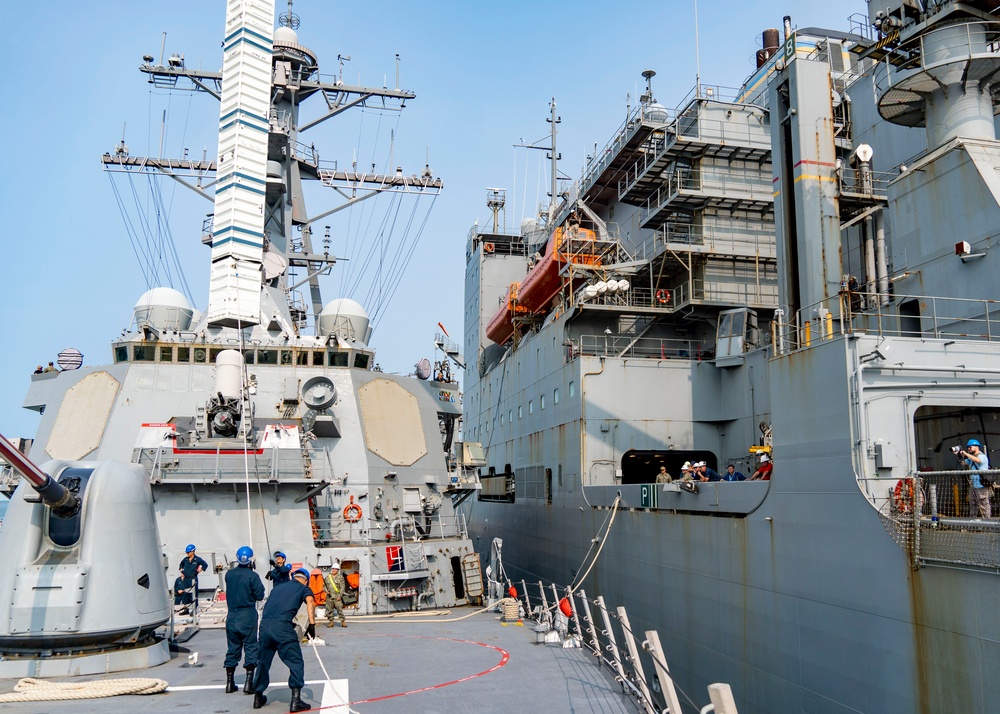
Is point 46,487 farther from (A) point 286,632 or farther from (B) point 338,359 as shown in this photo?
(B) point 338,359

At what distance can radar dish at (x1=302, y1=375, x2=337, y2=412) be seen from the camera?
13711 mm

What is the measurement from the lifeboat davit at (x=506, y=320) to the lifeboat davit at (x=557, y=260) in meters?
1.17

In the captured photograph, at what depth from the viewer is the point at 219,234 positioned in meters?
14.5

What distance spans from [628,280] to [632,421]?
483cm

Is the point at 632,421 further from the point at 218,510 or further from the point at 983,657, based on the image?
the point at 983,657

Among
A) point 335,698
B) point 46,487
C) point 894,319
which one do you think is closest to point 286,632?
point 335,698

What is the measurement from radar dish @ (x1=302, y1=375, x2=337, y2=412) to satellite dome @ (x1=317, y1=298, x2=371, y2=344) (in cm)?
330

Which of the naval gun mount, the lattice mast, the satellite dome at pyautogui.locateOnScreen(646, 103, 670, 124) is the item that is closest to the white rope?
the naval gun mount

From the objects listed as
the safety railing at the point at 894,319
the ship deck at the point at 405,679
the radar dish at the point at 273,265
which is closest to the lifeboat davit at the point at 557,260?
the radar dish at the point at 273,265

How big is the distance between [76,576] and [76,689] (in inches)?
37.1

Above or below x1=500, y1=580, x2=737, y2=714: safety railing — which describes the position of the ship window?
above

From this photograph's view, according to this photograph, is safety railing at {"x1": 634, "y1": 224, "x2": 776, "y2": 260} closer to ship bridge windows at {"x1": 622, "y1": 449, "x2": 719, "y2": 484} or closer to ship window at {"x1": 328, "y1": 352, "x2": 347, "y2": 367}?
ship bridge windows at {"x1": 622, "y1": 449, "x2": 719, "y2": 484}

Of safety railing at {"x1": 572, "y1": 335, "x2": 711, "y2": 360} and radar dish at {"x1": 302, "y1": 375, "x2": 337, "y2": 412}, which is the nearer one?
radar dish at {"x1": 302, "y1": 375, "x2": 337, "y2": 412}

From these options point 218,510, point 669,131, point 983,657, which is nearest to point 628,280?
point 669,131
